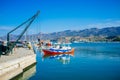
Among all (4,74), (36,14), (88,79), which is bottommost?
(88,79)

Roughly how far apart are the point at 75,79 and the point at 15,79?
836 centimetres

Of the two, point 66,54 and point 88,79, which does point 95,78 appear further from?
point 66,54

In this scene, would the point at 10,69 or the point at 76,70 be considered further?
the point at 76,70

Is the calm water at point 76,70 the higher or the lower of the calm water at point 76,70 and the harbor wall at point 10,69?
the lower

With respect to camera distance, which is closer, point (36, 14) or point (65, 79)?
point (65, 79)

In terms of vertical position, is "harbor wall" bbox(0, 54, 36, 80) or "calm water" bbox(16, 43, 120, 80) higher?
"harbor wall" bbox(0, 54, 36, 80)

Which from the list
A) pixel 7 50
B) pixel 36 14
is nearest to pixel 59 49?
pixel 36 14

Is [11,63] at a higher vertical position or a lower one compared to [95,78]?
higher

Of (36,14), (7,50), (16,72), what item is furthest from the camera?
(36,14)

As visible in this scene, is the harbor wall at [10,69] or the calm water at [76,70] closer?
the harbor wall at [10,69]

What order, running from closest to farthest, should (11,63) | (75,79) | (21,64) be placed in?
(11,63) → (21,64) → (75,79)

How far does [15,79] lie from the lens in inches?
1093

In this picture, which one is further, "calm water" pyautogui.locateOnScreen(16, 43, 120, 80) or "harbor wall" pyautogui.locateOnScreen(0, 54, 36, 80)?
"calm water" pyautogui.locateOnScreen(16, 43, 120, 80)

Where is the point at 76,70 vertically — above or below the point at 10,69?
below
